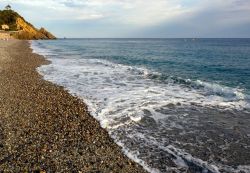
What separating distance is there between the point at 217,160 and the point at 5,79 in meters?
16.8

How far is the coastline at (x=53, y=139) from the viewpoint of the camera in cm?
822

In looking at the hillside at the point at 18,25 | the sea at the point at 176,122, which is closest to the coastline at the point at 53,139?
the sea at the point at 176,122

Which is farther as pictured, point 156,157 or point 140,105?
point 140,105

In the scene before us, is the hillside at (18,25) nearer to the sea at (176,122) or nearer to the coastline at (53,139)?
the sea at (176,122)

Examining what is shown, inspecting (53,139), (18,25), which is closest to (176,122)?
(53,139)

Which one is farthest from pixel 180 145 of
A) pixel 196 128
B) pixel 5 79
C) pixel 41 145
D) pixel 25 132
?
pixel 5 79

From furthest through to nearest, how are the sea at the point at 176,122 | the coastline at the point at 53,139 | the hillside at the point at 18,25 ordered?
the hillside at the point at 18,25 < the sea at the point at 176,122 < the coastline at the point at 53,139

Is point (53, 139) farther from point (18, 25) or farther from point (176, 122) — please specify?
point (18, 25)

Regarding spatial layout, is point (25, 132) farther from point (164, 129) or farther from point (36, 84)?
point (36, 84)

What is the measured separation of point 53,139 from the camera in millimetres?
9977

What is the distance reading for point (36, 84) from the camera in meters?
19.6

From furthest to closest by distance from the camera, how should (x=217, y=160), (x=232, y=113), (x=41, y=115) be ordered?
(x=232, y=113) < (x=41, y=115) < (x=217, y=160)

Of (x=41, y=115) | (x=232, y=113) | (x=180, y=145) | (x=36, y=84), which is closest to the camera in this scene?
(x=180, y=145)

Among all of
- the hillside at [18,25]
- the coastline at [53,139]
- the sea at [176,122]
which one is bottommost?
the sea at [176,122]
